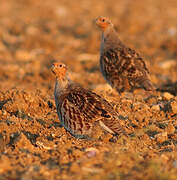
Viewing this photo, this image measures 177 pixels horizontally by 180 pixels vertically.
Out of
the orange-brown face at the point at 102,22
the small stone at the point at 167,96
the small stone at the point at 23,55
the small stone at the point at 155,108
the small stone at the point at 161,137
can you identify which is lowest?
the small stone at the point at 161,137

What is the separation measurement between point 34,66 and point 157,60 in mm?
3872

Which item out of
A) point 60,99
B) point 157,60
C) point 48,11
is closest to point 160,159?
point 60,99

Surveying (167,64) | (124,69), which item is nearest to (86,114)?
(124,69)

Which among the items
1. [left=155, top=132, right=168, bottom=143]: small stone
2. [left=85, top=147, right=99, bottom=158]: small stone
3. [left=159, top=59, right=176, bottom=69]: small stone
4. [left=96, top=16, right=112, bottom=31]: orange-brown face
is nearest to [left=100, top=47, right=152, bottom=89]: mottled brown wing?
[left=96, top=16, right=112, bottom=31]: orange-brown face

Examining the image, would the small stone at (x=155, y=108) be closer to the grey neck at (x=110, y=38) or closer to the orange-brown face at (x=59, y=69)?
the orange-brown face at (x=59, y=69)

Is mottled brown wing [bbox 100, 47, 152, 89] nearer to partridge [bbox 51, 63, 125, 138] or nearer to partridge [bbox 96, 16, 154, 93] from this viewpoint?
partridge [bbox 96, 16, 154, 93]

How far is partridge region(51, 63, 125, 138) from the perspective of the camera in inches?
229

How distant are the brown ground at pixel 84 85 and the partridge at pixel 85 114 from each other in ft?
0.60

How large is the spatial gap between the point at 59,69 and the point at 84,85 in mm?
3943

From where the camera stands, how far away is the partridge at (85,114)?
19.1 ft

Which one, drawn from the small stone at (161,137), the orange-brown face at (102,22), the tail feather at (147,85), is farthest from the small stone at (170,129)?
the orange-brown face at (102,22)

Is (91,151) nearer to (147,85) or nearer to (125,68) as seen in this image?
(147,85)

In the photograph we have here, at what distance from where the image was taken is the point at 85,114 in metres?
5.89

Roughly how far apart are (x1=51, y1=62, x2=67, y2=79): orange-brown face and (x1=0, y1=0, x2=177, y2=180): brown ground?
818mm
